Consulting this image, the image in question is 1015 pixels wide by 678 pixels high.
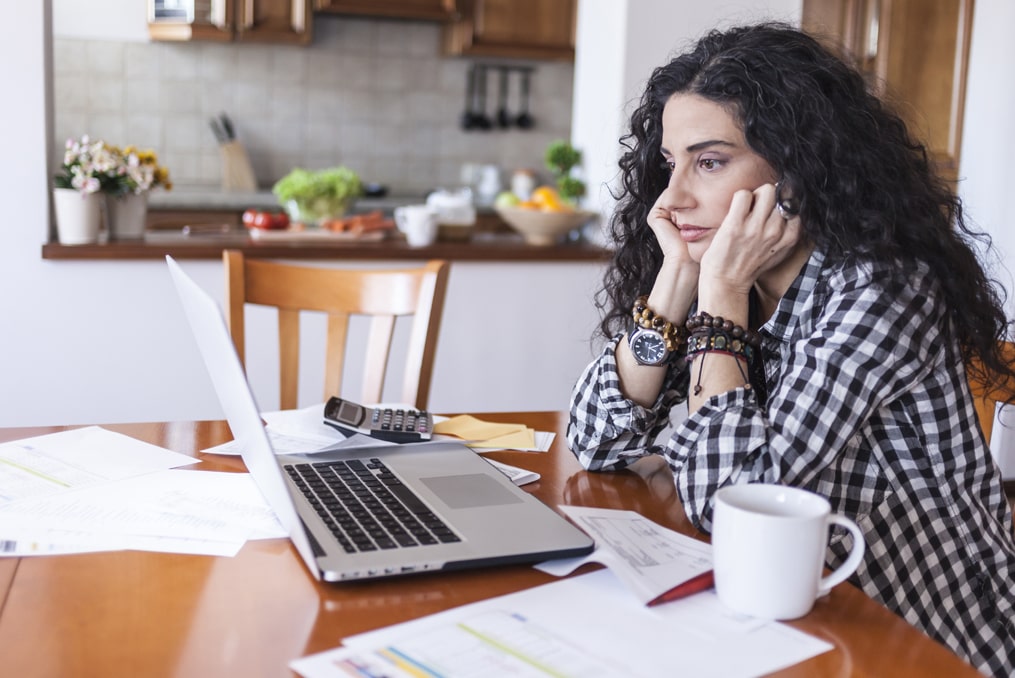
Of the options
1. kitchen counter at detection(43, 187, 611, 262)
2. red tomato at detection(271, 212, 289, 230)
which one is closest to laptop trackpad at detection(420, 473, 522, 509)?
kitchen counter at detection(43, 187, 611, 262)

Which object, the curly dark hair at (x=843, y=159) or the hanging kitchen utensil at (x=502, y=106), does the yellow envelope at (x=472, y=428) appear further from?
the hanging kitchen utensil at (x=502, y=106)

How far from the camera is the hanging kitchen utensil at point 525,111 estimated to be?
5.11 m

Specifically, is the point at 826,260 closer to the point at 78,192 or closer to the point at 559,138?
the point at 78,192

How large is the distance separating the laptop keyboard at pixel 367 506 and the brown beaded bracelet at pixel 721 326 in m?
0.38

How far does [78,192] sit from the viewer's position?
2.44m

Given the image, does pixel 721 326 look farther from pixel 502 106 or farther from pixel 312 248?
pixel 502 106

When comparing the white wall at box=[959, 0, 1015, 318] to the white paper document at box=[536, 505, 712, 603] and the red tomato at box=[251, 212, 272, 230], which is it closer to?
the red tomato at box=[251, 212, 272, 230]

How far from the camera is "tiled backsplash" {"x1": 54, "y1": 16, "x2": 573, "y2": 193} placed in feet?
15.4

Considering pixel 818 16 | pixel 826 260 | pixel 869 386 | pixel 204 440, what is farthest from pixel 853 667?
pixel 818 16

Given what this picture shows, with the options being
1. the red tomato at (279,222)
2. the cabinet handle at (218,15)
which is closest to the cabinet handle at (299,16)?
the cabinet handle at (218,15)

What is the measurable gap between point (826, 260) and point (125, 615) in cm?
81

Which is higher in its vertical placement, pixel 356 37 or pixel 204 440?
pixel 356 37

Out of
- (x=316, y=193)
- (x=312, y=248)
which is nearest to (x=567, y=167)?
(x=316, y=193)

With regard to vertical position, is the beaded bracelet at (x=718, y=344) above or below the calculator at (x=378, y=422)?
above
